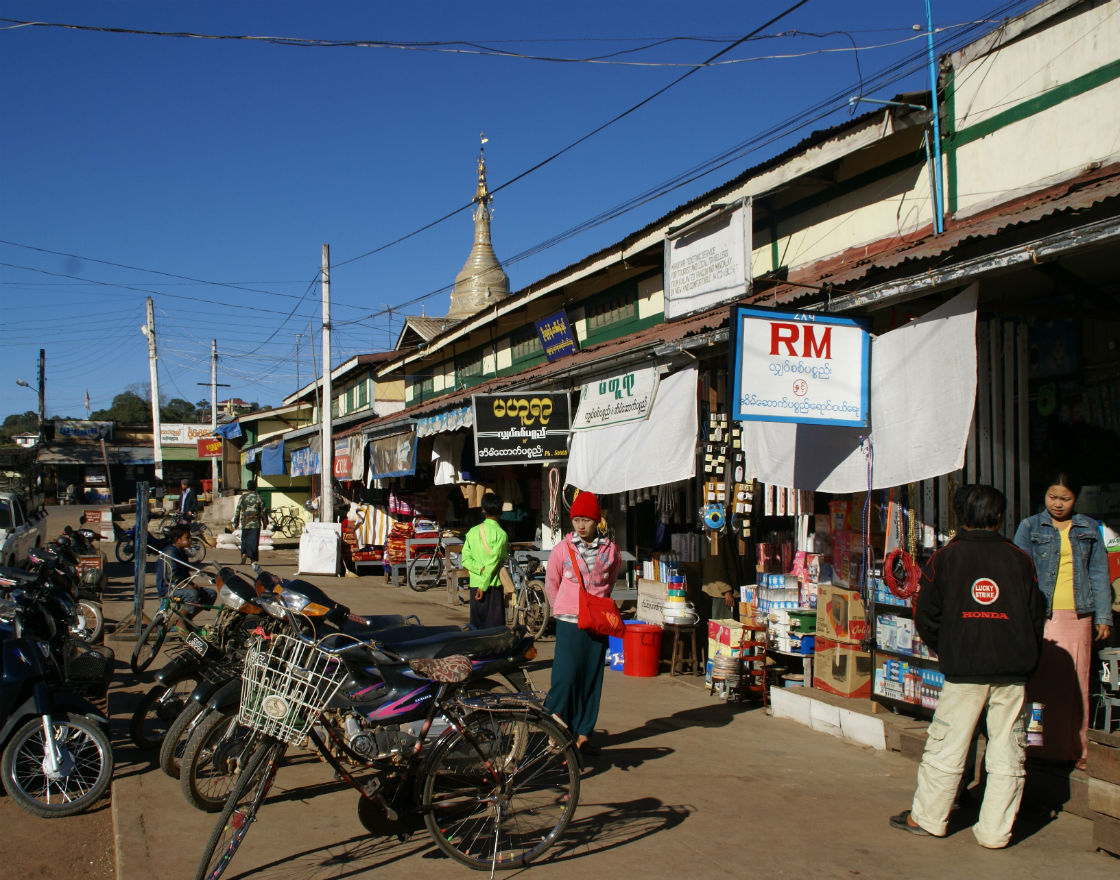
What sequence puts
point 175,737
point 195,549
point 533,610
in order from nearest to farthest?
point 175,737, point 533,610, point 195,549

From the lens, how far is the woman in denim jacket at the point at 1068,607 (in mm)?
5125

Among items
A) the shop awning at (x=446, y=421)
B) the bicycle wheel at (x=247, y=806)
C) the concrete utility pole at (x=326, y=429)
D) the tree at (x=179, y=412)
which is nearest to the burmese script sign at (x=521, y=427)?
the shop awning at (x=446, y=421)

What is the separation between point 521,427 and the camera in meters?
11.1

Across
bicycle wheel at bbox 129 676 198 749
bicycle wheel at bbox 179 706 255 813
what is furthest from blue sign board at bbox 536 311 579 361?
bicycle wheel at bbox 179 706 255 813

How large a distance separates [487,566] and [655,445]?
196cm

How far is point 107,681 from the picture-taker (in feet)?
22.7

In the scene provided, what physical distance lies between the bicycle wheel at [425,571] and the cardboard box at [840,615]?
10821 mm

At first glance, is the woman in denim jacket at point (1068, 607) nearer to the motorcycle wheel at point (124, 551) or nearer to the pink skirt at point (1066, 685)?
the pink skirt at point (1066, 685)

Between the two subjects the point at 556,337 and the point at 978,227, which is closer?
the point at 978,227

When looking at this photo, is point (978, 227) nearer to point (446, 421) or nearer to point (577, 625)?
point (577, 625)

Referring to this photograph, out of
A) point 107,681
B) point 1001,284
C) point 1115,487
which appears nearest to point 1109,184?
point 1001,284

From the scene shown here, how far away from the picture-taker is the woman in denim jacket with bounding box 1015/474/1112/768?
5.12m

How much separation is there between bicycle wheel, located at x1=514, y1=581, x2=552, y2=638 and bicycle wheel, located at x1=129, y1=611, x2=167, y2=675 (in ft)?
14.9

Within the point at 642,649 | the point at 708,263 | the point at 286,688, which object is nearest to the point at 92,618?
the point at 642,649
